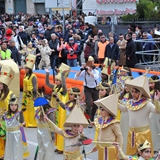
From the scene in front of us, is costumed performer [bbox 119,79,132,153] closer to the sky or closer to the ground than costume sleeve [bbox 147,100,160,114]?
closer to the ground

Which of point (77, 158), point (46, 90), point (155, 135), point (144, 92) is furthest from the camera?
point (46, 90)

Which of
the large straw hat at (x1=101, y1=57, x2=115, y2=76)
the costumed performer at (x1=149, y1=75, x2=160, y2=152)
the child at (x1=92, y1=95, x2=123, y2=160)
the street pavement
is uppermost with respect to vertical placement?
the large straw hat at (x1=101, y1=57, x2=115, y2=76)

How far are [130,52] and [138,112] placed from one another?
6.68 metres

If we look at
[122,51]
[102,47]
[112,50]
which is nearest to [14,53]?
[102,47]

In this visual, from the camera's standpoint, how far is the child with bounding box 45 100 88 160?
6.35m

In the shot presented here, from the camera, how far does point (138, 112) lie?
7.18 m

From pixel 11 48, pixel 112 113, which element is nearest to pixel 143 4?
pixel 11 48

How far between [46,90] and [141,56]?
383 cm

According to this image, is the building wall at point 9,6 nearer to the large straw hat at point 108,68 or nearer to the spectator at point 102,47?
the spectator at point 102,47

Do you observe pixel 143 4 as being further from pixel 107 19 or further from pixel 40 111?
pixel 40 111

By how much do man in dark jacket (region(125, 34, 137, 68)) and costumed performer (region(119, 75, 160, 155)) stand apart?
21.2ft

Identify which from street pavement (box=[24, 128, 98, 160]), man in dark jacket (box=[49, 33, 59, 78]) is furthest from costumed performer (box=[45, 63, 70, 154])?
man in dark jacket (box=[49, 33, 59, 78])

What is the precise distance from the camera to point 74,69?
14.8 metres

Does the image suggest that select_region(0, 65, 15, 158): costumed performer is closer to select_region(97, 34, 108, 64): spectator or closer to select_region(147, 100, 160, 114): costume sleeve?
select_region(147, 100, 160, 114): costume sleeve
